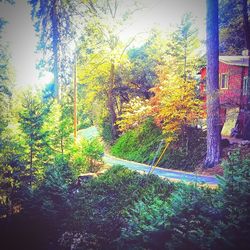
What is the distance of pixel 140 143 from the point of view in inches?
653

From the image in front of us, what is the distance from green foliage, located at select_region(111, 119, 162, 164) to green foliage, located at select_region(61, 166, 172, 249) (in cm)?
535

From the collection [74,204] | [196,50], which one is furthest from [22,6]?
[196,50]

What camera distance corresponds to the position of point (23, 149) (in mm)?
9016

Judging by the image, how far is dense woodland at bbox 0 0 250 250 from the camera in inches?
182

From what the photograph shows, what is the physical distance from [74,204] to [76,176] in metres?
1.40

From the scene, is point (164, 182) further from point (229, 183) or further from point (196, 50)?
point (196, 50)

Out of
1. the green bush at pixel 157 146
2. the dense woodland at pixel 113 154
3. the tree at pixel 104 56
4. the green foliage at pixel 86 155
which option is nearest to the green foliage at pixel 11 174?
the dense woodland at pixel 113 154

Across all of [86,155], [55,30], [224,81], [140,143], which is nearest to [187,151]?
[140,143]

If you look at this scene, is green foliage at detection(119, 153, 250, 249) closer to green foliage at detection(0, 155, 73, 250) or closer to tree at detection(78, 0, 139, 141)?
green foliage at detection(0, 155, 73, 250)

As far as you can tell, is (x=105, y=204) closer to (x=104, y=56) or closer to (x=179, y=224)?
(x=179, y=224)

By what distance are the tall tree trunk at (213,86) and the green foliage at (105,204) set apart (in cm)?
378

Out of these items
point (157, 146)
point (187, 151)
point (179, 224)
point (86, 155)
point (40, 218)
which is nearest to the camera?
point (179, 224)

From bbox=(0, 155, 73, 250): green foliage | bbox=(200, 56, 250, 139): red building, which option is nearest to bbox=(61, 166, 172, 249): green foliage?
bbox=(0, 155, 73, 250): green foliage

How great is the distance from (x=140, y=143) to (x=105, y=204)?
8542 mm
